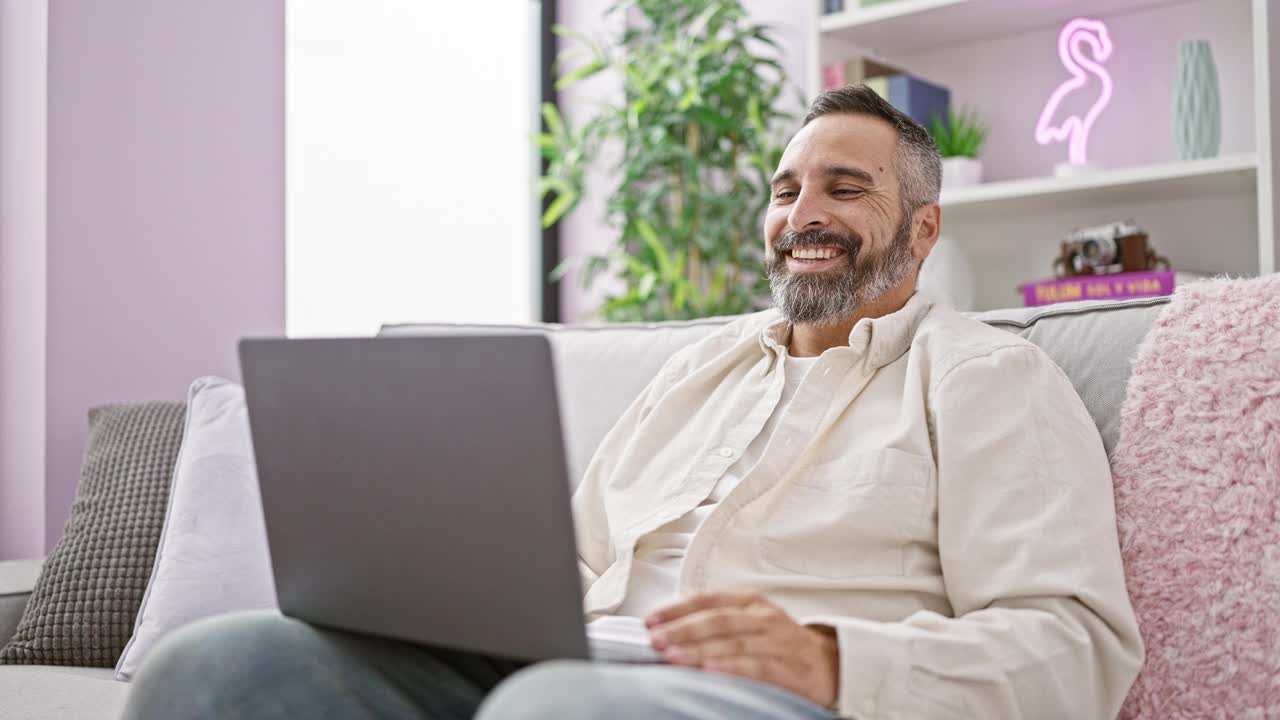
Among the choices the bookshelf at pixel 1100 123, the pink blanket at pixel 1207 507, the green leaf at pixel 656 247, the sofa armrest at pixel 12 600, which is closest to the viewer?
the pink blanket at pixel 1207 507

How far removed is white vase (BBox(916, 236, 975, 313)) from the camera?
2611 mm

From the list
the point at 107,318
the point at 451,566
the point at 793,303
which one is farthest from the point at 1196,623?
the point at 107,318

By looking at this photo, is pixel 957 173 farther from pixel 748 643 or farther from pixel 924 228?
pixel 748 643

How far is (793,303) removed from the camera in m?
1.50

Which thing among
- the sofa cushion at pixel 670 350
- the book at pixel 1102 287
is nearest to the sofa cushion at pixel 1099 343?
the sofa cushion at pixel 670 350

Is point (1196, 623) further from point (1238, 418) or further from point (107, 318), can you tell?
point (107, 318)

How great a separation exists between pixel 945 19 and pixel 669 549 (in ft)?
6.17

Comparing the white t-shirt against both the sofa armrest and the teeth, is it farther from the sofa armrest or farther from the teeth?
the sofa armrest

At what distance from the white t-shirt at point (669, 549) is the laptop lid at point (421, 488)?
0.40 metres

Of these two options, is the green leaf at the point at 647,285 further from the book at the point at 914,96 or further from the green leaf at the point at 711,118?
the book at the point at 914,96

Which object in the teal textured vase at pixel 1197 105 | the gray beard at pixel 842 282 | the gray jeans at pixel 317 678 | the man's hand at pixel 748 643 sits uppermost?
the teal textured vase at pixel 1197 105

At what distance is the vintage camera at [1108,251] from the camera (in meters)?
2.41

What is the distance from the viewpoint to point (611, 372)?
5.81ft

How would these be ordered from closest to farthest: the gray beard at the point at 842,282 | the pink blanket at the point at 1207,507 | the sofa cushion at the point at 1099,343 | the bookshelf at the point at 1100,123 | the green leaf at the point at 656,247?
the pink blanket at the point at 1207,507, the sofa cushion at the point at 1099,343, the gray beard at the point at 842,282, the bookshelf at the point at 1100,123, the green leaf at the point at 656,247
